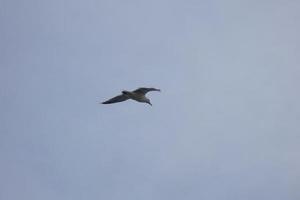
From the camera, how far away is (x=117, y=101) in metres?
180

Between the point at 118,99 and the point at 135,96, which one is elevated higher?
the point at 118,99

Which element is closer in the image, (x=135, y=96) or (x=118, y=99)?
(x=135, y=96)

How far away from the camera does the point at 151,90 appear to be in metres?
177

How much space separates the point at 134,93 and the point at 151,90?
199cm

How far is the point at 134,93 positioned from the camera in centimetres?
17712

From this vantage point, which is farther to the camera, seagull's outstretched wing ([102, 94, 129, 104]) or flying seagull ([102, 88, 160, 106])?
seagull's outstretched wing ([102, 94, 129, 104])

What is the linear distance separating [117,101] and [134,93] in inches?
151

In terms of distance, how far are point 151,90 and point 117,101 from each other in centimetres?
535

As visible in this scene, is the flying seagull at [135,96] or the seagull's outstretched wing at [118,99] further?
the seagull's outstretched wing at [118,99]
